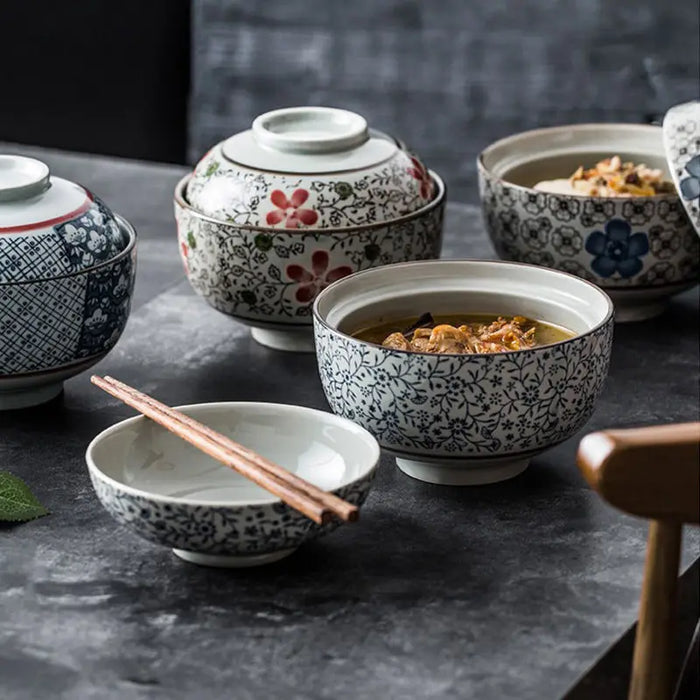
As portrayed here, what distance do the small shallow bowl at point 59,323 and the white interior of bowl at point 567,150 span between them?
1.43 ft

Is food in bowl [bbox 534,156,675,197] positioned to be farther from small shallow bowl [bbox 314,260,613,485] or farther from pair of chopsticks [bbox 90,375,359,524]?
pair of chopsticks [bbox 90,375,359,524]

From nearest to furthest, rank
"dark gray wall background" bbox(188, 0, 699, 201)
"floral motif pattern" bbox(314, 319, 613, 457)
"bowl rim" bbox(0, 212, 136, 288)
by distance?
"floral motif pattern" bbox(314, 319, 613, 457), "bowl rim" bbox(0, 212, 136, 288), "dark gray wall background" bbox(188, 0, 699, 201)

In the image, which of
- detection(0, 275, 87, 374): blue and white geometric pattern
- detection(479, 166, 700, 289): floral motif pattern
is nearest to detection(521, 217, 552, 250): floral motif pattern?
detection(479, 166, 700, 289): floral motif pattern

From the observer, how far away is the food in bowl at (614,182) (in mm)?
1318

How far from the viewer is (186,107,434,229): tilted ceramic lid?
1195mm

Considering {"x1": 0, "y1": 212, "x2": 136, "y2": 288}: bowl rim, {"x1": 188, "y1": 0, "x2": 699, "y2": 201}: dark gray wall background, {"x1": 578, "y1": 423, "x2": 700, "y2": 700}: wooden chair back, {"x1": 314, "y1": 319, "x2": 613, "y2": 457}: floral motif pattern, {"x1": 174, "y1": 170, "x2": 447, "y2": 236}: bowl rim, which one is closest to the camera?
{"x1": 578, "y1": 423, "x2": 700, "y2": 700}: wooden chair back

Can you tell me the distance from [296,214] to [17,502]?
1.22 feet

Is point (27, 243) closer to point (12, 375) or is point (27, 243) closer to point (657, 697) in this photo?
point (12, 375)

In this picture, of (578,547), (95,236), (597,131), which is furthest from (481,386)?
(597,131)

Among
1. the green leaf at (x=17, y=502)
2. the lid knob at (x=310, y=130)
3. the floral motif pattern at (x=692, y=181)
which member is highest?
the lid knob at (x=310, y=130)

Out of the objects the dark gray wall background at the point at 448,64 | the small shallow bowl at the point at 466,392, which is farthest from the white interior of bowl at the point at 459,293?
the dark gray wall background at the point at 448,64

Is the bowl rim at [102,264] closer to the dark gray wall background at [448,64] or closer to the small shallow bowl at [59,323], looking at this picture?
the small shallow bowl at [59,323]

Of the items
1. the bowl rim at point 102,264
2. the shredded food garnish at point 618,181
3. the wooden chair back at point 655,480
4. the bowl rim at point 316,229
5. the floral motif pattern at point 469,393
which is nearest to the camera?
the wooden chair back at point 655,480

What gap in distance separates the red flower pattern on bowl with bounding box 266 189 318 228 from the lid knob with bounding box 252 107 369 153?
0.05 m
